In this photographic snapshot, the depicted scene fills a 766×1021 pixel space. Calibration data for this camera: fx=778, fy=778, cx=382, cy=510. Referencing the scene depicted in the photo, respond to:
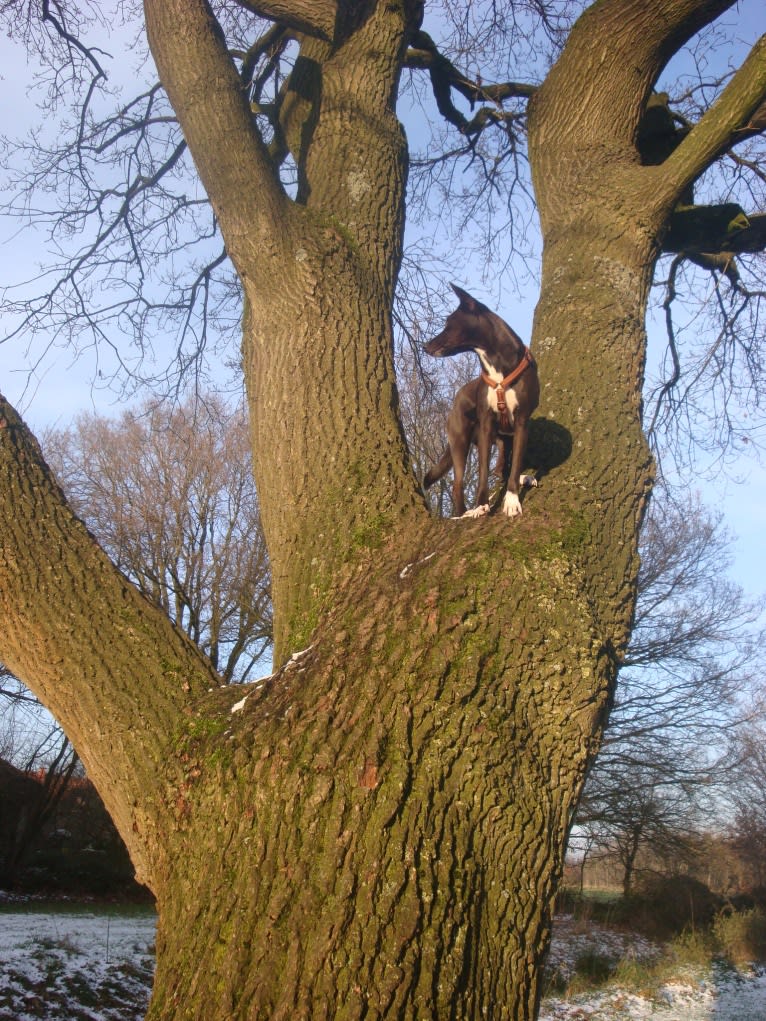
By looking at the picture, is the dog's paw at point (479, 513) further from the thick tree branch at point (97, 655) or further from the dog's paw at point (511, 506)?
the thick tree branch at point (97, 655)

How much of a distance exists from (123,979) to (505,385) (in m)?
8.58

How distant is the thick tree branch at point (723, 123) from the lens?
404cm

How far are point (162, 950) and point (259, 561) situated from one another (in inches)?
615

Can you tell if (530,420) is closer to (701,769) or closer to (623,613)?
(623,613)

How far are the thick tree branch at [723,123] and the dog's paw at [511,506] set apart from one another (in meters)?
2.23

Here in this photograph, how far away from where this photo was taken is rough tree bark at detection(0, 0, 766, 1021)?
1939 millimetres

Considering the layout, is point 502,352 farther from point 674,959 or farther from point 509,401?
point 674,959

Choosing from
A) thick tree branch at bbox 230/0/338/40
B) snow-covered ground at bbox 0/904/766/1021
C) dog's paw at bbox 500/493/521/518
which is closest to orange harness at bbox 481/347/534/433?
dog's paw at bbox 500/493/521/518

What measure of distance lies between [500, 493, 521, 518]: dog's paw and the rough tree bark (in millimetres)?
93

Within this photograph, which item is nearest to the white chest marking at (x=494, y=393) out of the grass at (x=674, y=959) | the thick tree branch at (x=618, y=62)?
the thick tree branch at (x=618, y=62)

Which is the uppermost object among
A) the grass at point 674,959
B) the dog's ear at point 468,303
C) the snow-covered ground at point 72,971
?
the dog's ear at point 468,303

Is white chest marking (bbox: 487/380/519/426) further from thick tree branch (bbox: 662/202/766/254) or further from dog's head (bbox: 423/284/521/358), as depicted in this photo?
thick tree branch (bbox: 662/202/766/254)

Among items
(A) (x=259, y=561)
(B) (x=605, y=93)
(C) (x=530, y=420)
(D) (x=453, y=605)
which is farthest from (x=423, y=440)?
(D) (x=453, y=605)

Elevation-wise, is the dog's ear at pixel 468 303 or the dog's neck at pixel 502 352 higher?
the dog's ear at pixel 468 303
